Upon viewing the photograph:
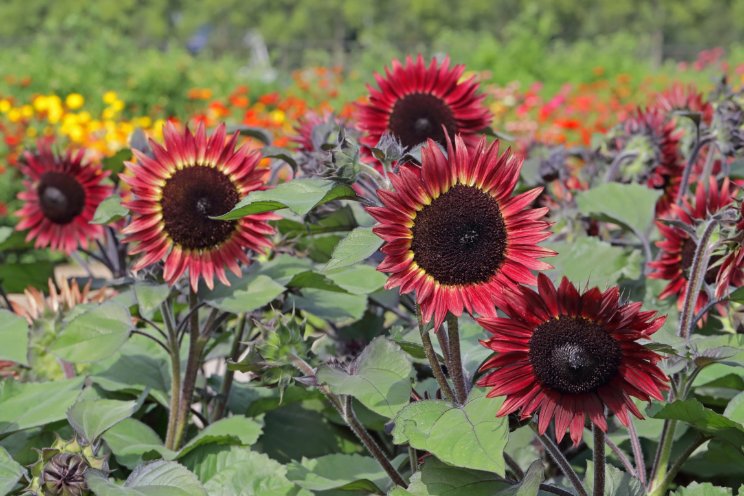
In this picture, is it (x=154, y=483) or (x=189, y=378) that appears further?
(x=189, y=378)

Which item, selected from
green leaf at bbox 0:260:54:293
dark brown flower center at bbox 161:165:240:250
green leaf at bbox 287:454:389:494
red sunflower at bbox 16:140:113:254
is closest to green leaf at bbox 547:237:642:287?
green leaf at bbox 287:454:389:494

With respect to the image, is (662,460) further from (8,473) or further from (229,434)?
(8,473)

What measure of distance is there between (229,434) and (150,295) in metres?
0.27

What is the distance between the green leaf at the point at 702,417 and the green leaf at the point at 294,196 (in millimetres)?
533

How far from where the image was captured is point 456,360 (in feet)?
3.87

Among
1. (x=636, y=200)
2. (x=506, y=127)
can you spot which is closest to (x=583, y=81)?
(x=506, y=127)

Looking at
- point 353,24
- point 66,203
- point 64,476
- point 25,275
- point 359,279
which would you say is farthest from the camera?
point 353,24

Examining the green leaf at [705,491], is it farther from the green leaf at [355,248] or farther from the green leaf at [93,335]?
the green leaf at [93,335]

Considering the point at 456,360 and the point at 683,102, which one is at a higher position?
the point at 683,102

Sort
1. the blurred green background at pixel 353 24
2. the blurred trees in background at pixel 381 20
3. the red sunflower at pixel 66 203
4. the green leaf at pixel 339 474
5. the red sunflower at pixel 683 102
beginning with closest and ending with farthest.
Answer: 1. the green leaf at pixel 339 474
2. the red sunflower at pixel 66 203
3. the red sunflower at pixel 683 102
4. the blurred green background at pixel 353 24
5. the blurred trees in background at pixel 381 20

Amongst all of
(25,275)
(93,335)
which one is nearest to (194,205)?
(93,335)

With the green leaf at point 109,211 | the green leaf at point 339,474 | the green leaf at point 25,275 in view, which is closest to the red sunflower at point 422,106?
the green leaf at point 109,211

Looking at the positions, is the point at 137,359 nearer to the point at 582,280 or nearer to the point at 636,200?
the point at 582,280

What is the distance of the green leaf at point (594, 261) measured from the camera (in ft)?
5.60
